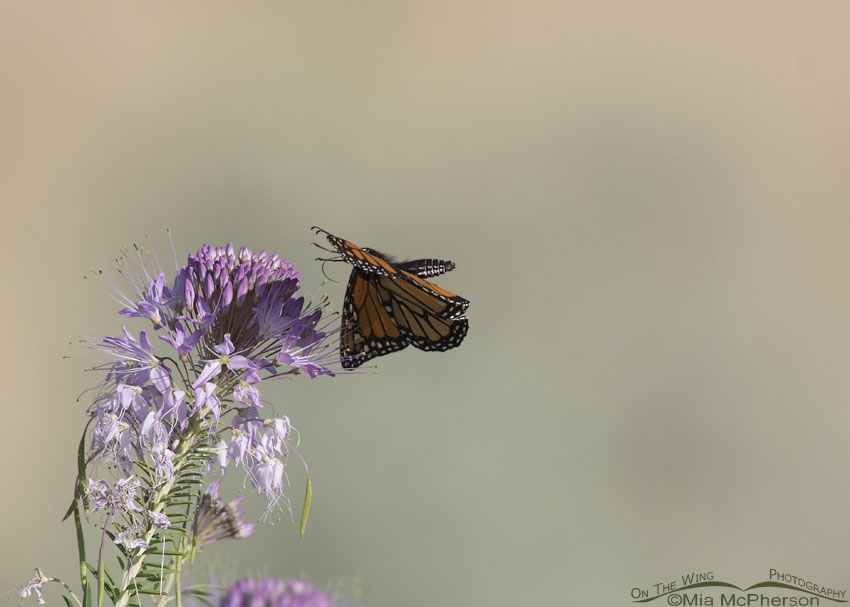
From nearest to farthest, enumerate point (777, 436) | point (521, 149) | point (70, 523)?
point (70, 523), point (777, 436), point (521, 149)

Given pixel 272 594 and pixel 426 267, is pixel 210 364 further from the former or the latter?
pixel 426 267

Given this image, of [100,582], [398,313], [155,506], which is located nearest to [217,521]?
[155,506]

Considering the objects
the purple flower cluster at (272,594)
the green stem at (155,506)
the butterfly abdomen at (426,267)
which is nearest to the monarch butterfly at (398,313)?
the butterfly abdomen at (426,267)

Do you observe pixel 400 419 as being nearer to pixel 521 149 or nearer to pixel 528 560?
pixel 528 560

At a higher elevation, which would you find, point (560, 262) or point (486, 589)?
point (560, 262)

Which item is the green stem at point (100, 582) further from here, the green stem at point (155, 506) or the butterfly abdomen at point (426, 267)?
the butterfly abdomen at point (426, 267)

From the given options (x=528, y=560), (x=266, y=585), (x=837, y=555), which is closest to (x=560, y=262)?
(x=528, y=560)
